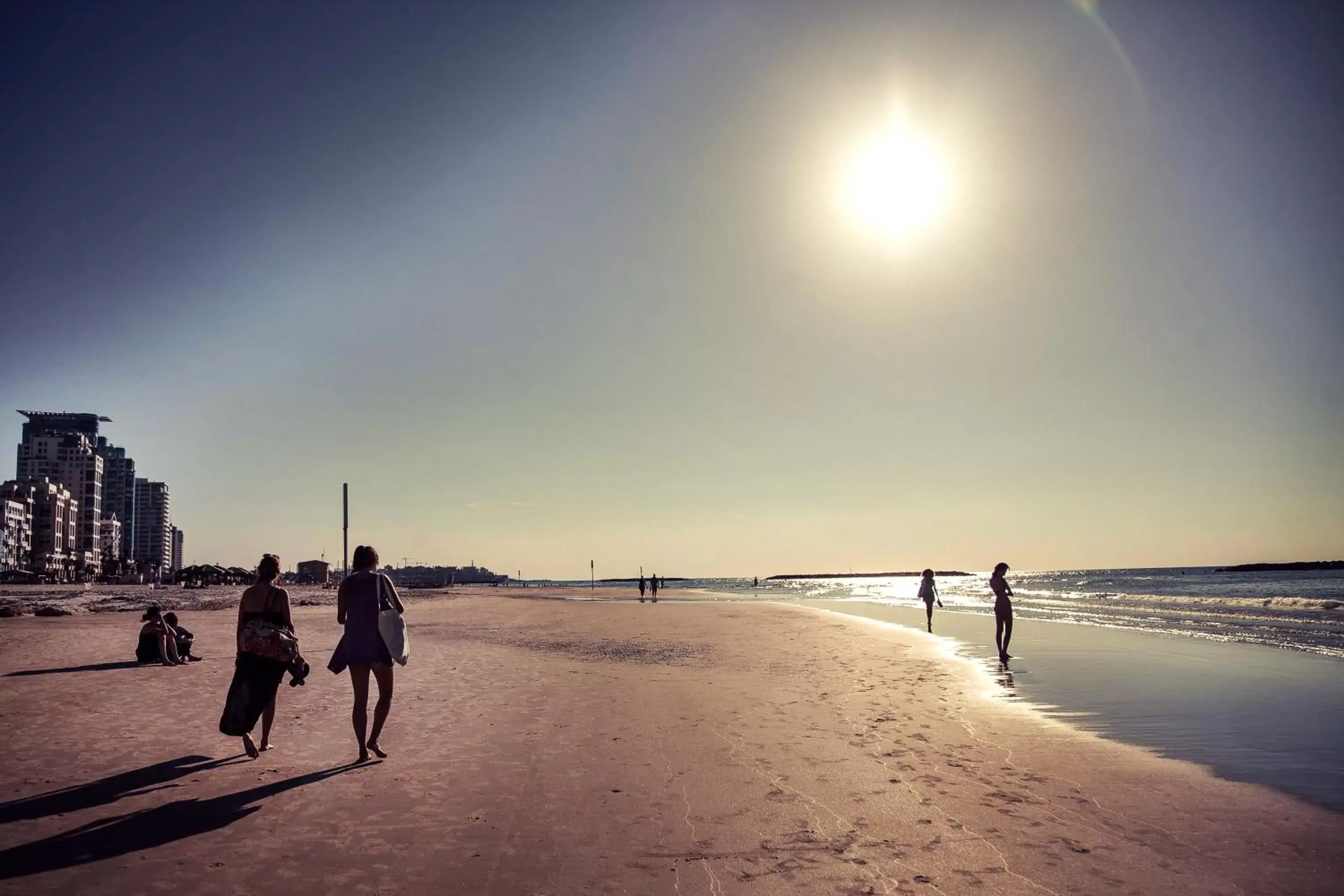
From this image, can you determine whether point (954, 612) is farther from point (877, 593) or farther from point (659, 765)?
point (877, 593)

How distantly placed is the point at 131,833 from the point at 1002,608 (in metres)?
17.3

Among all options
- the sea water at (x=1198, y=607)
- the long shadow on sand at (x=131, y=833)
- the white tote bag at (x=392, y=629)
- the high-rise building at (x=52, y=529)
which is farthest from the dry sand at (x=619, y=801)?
the high-rise building at (x=52, y=529)

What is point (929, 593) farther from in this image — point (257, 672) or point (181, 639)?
point (257, 672)

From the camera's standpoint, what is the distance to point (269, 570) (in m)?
8.11

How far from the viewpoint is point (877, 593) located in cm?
9138

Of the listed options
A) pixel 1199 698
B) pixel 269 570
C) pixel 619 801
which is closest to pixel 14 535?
pixel 269 570

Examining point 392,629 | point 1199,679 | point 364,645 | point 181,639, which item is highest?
point 392,629

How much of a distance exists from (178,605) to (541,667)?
4152cm

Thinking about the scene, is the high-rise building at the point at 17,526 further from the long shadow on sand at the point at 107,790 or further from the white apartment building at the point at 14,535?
the long shadow on sand at the point at 107,790

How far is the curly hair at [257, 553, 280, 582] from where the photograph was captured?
313 inches

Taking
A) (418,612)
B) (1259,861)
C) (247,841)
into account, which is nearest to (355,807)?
(247,841)

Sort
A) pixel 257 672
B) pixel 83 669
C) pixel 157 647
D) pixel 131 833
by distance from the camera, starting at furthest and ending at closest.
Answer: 1. pixel 157 647
2. pixel 83 669
3. pixel 257 672
4. pixel 131 833

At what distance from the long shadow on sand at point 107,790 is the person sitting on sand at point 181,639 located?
30.6ft

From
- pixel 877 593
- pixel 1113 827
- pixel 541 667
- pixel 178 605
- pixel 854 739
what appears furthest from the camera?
pixel 877 593
